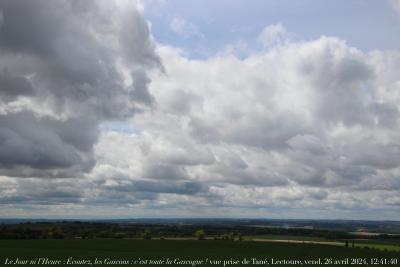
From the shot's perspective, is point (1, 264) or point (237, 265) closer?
point (1, 264)

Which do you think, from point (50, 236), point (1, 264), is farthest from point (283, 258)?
point (50, 236)

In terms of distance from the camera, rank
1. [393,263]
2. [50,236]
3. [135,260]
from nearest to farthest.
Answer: [135,260], [393,263], [50,236]

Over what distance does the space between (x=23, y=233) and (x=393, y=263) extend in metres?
132

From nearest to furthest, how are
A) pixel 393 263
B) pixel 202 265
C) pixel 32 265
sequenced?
1. pixel 32 265
2. pixel 202 265
3. pixel 393 263

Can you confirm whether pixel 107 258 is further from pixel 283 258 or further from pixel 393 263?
pixel 393 263

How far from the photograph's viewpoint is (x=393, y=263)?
343 feet

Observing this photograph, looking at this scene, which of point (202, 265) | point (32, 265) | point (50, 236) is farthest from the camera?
point (50, 236)

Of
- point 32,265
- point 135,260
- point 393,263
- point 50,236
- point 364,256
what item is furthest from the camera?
point 50,236

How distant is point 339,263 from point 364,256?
23696 millimetres

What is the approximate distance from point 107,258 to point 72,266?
57.7 feet

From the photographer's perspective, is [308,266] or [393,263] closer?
[308,266]

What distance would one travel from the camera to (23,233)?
178875 mm

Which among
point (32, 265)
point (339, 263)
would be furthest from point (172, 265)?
point (339, 263)

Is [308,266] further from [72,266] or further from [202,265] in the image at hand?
[72,266]
